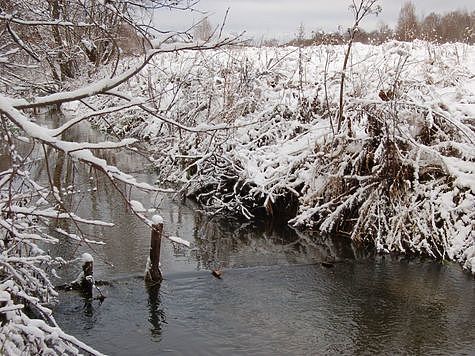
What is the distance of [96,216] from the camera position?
31.8 ft

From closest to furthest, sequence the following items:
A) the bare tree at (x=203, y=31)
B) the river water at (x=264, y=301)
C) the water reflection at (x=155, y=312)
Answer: the bare tree at (x=203, y=31) < the river water at (x=264, y=301) < the water reflection at (x=155, y=312)

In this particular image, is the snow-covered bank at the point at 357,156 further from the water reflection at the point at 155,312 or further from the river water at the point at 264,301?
the water reflection at the point at 155,312

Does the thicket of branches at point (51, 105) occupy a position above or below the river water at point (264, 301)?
above

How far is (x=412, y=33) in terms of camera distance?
12578 mm

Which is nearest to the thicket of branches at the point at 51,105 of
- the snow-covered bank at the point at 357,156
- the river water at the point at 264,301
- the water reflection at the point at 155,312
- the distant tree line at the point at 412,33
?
the river water at the point at 264,301

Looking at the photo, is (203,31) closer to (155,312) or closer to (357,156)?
(155,312)

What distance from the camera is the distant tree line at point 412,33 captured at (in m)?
12.8

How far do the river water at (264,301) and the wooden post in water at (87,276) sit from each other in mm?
143

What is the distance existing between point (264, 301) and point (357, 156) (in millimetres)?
4071

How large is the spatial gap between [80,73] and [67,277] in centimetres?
263

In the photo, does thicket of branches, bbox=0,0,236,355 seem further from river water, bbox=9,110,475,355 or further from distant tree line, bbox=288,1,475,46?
distant tree line, bbox=288,1,475,46

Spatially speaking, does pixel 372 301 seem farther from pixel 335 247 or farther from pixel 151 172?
pixel 151 172

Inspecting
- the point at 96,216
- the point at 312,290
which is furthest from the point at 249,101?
the point at 312,290

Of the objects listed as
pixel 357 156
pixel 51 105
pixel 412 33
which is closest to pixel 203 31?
pixel 51 105
